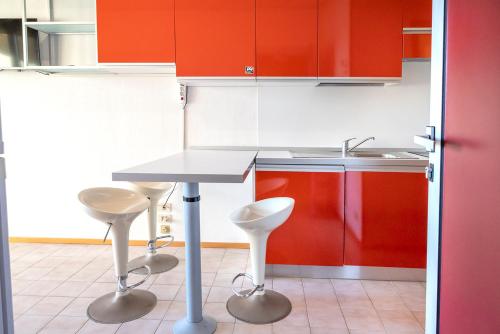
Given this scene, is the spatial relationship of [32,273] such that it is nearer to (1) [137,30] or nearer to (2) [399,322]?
(1) [137,30]

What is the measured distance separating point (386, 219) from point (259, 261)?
1.04 meters

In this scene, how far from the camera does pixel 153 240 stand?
2898 millimetres

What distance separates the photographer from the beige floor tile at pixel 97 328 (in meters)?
1.99

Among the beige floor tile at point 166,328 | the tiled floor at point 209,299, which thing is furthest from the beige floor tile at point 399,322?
the beige floor tile at point 166,328

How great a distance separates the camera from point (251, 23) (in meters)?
2.74

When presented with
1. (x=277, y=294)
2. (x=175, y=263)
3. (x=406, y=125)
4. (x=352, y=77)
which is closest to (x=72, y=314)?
(x=175, y=263)

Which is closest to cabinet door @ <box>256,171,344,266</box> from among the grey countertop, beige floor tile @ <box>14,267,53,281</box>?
the grey countertop

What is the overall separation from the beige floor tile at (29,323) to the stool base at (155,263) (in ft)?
2.41

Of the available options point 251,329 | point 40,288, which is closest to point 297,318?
point 251,329

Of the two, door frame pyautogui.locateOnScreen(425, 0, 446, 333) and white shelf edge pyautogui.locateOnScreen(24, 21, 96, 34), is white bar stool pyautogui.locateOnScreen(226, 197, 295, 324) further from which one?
white shelf edge pyautogui.locateOnScreen(24, 21, 96, 34)

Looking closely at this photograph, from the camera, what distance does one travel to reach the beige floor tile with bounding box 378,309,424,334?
204 cm

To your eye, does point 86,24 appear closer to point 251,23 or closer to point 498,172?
point 251,23

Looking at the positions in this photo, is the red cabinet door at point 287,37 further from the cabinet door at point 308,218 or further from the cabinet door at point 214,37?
the cabinet door at point 308,218

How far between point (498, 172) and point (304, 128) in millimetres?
2226
